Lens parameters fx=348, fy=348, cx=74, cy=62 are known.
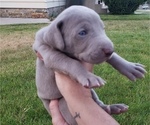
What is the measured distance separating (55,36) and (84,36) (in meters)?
0.15

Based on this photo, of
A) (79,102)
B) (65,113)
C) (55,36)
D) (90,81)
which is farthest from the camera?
(65,113)

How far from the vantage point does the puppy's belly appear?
6.68ft

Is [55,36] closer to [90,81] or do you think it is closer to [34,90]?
[90,81]

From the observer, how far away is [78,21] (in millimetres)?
1739

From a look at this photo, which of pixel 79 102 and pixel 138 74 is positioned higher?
pixel 138 74

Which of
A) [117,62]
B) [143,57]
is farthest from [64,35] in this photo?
[143,57]

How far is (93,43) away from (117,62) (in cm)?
39

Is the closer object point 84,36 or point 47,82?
point 84,36

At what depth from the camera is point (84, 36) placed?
1698 millimetres

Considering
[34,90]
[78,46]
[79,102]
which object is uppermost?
[78,46]

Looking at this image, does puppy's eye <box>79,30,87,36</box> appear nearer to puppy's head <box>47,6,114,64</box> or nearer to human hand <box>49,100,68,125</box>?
puppy's head <box>47,6,114,64</box>

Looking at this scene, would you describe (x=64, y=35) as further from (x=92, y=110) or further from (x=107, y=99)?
(x=107, y=99)

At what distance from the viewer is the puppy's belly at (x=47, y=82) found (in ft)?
6.68

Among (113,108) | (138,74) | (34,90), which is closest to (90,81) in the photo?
(138,74)
